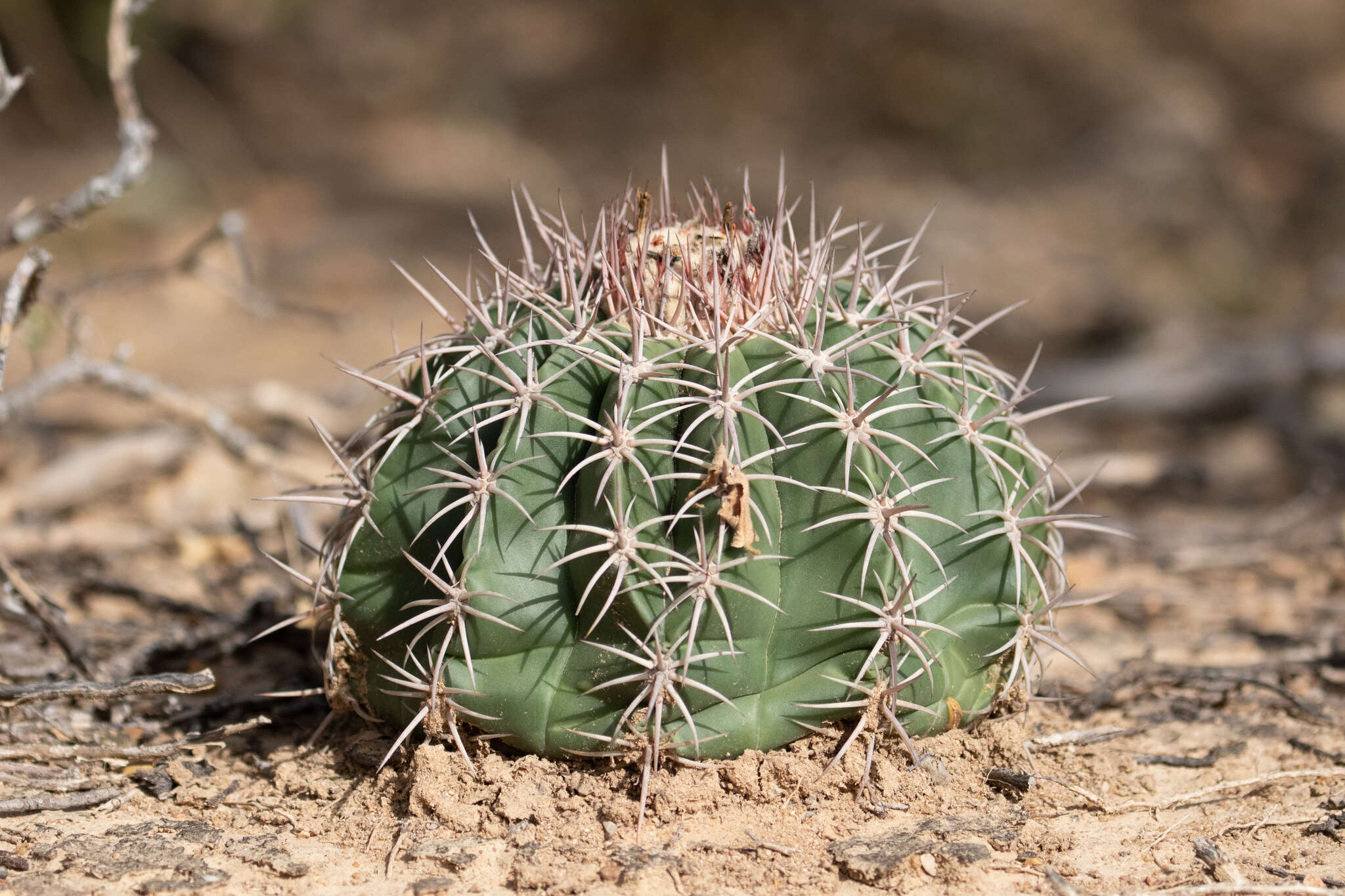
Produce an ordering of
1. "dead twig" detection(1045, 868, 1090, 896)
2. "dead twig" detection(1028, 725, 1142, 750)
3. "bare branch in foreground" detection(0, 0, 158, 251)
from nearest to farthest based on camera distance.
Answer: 1. "dead twig" detection(1045, 868, 1090, 896)
2. "dead twig" detection(1028, 725, 1142, 750)
3. "bare branch in foreground" detection(0, 0, 158, 251)

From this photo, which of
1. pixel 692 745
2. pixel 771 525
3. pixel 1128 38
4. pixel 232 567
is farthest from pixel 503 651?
pixel 1128 38

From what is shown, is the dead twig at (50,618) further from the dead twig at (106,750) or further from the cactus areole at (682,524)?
the cactus areole at (682,524)

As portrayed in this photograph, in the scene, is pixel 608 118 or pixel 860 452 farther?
pixel 608 118

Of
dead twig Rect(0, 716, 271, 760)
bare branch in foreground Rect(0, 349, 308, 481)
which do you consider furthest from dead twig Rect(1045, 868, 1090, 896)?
bare branch in foreground Rect(0, 349, 308, 481)

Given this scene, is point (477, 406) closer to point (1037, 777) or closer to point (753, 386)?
point (753, 386)

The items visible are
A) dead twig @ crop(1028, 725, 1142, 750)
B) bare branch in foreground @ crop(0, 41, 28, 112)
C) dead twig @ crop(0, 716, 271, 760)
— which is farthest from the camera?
bare branch in foreground @ crop(0, 41, 28, 112)

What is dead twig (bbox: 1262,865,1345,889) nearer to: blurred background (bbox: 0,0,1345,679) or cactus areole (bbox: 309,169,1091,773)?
cactus areole (bbox: 309,169,1091,773)
